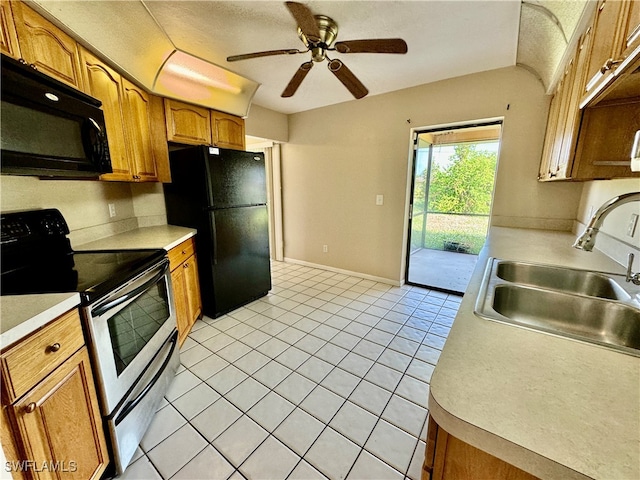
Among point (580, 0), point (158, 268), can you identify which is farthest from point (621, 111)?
point (158, 268)

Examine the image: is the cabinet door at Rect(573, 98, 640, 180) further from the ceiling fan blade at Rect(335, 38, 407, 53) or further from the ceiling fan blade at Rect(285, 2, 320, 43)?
the ceiling fan blade at Rect(285, 2, 320, 43)

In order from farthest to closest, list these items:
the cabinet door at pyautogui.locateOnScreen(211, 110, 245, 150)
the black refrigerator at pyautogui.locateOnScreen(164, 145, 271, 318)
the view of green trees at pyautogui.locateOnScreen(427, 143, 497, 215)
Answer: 1. the view of green trees at pyautogui.locateOnScreen(427, 143, 497, 215)
2. the cabinet door at pyautogui.locateOnScreen(211, 110, 245, 150)
3. the black refrigerator at pyautogui.locateOnScreen(164, 145, 271, 318)

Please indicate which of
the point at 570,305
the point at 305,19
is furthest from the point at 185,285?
the point at 570,305

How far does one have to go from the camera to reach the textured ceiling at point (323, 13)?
1562mm

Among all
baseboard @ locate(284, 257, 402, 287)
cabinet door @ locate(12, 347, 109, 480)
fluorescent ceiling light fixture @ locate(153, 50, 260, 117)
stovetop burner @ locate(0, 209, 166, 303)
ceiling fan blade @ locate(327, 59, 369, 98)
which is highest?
fluorescent ceiling light fixture @ locate(153, 50, 260, 117)

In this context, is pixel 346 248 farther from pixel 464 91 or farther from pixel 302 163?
pixel 464 91

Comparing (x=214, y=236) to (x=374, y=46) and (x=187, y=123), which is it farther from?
(x=374, y=46)

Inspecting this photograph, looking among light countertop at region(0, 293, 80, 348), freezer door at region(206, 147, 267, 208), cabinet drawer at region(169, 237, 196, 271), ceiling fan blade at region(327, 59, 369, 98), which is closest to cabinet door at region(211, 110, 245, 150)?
freezer door at region(206, 147, 267, 208)

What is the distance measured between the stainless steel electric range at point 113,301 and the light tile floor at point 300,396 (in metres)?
0.22

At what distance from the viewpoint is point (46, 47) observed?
52.9 inches

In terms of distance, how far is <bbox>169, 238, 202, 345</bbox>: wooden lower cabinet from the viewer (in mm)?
2006

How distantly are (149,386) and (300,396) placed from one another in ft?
2.81

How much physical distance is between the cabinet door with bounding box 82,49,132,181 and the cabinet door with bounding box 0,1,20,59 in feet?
1.35

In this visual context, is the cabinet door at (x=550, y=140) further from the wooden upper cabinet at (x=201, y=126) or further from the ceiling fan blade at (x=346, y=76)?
the wooden upper cabinet at (x=201, y=126)
